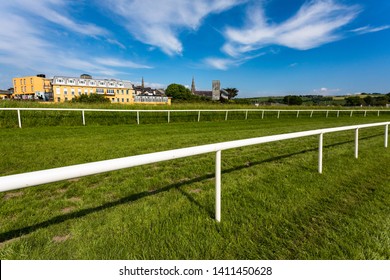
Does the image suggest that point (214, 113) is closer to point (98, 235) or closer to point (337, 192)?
point (337, 192)

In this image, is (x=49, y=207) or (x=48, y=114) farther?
(x=48, y=114)

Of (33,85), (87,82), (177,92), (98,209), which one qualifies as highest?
(87,82)

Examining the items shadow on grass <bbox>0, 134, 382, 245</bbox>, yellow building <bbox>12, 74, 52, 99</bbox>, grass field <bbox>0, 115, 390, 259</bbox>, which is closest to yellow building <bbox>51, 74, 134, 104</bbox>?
yellow building <bbox>12, 74, 52, 99</bbox>

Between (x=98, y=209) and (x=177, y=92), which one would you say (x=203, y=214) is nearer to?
(x=98, y=209)

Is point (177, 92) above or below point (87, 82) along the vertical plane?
below

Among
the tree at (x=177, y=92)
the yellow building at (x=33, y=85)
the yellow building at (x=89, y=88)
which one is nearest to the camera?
the yellow building at (x=89, y=88)

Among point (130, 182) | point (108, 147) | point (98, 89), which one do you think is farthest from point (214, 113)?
A: point (98, 89)

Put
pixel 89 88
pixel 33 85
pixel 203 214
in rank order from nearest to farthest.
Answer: pixel 203 214, pixel 89 88, pixel 33 85

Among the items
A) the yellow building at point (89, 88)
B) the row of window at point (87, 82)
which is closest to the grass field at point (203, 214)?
the yellow building at point (89, 88)

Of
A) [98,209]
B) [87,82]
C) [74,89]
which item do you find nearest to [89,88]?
[87,82]

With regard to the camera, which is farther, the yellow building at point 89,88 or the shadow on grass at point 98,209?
the yellow building at point 89,88

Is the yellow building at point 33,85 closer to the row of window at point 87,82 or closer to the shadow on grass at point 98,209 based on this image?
the row of window at point 87,82

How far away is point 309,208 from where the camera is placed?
9.37 ft

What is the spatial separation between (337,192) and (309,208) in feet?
2.61
